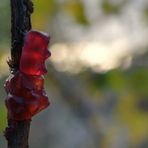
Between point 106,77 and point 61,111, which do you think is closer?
point 106,77

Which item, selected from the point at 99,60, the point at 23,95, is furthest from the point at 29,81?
the point at 99,60

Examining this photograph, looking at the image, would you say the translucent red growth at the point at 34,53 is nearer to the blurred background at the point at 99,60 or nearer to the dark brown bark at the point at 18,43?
the dark brown bark at the point at 18,43

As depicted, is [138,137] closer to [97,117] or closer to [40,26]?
[97,117]

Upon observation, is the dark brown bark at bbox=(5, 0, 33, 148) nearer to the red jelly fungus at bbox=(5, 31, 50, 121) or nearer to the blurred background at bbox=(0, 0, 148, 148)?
the red jelly fungus at bbox=(5, 31, 50, 121)

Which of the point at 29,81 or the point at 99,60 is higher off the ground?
the point at 99,60

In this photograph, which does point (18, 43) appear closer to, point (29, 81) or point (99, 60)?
point (29, 81)

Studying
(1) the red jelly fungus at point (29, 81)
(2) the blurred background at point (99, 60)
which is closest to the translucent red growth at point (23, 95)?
(1) the red jelly fungus at point (29, 81)

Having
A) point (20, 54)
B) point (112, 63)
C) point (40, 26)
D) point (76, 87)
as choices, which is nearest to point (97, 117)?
point (76, 87)
